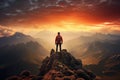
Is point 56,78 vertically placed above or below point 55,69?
below

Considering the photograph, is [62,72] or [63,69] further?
[63,69]

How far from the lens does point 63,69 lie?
74.4 metres

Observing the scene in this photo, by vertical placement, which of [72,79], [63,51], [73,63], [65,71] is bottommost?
A: [72,79]

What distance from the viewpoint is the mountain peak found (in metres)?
67.3

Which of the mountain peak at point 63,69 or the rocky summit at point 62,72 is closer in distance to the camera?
the rocky summit at point 62,72

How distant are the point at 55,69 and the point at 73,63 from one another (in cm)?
2218

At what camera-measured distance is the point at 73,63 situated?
95.8 meters

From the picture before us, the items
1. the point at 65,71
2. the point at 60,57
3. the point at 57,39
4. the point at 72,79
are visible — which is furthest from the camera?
the point at 60,57

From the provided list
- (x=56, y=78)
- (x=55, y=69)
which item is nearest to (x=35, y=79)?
(x=55, y=69)

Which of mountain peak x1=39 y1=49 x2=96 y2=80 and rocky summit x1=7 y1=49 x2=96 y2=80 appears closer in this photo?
rocky summit x1=7 y1=49 x2=96 y2=80

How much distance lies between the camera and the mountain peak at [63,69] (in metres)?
67.3

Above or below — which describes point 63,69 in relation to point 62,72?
above

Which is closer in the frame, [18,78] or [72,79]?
[72,79]

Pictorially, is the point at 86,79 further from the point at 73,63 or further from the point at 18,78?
the point at 18,78
